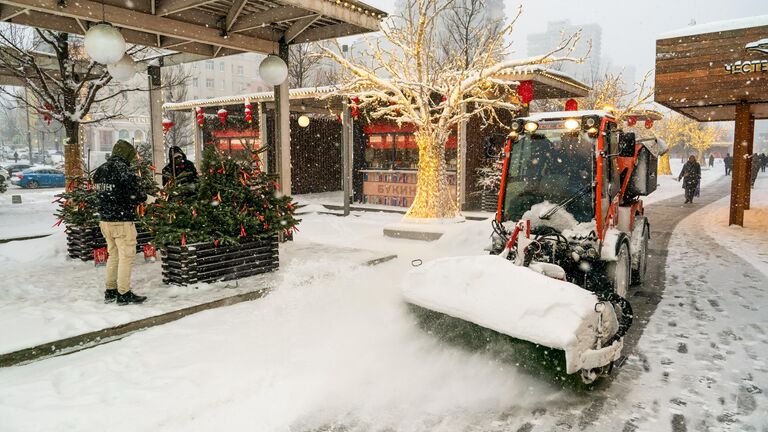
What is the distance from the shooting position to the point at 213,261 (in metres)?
6.55

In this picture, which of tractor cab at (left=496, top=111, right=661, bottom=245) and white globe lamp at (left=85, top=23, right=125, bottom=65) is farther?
white globe lamp at (left=85, top=23, right=125, bottom=65)

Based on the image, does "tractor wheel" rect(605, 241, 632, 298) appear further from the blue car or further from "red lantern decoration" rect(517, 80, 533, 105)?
the blue car

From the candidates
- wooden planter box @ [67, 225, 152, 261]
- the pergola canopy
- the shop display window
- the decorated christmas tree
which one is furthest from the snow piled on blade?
the shop display window

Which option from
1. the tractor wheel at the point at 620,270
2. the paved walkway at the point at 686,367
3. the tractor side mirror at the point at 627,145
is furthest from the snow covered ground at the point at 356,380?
the tractor side mirror at the point at 627,145

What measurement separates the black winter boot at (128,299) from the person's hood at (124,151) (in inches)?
64.2

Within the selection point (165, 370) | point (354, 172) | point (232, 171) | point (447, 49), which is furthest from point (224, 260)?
point (447, 49)

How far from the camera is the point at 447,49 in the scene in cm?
3011

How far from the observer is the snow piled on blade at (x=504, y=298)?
3.59m

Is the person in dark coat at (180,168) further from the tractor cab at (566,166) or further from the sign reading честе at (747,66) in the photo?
the sign reading честе at (747,66)

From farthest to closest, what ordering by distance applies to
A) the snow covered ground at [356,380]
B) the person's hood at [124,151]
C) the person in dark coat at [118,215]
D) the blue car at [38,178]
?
the blue car at [38,178] → the person's hood at [124,151] → the person in dark coat at [118,215] → the snow covered ground at [356,380]

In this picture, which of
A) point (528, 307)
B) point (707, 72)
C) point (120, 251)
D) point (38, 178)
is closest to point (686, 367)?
point (528, 307)

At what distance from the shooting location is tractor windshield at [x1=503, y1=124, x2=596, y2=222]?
5742 mm

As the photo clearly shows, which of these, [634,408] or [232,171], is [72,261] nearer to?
[232,171]

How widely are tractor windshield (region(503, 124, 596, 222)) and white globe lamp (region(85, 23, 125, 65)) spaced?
523cm
